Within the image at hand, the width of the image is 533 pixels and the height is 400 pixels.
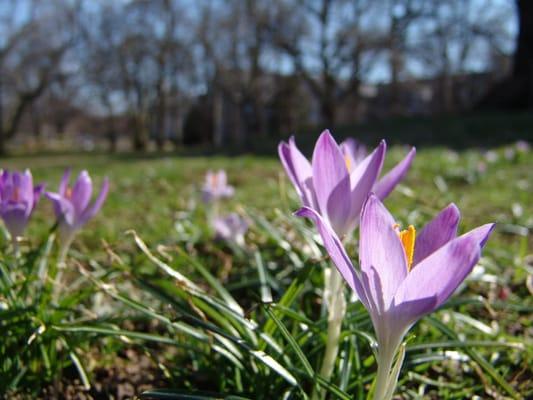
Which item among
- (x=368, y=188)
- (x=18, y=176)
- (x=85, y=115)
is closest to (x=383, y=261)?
(x=368, y=188)

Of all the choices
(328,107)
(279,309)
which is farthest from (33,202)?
(328,107)

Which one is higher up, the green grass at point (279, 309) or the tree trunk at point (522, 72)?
the tree trunk at point (522, 72)

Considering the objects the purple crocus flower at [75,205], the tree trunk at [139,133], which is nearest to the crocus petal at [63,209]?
the purple crocus flower at [75,205]

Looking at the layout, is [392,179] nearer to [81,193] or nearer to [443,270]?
[443,270]

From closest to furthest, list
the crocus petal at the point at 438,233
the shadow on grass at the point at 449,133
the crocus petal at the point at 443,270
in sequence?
the crocus petal at the point at 443,270
the crocus petal at the point at 438,233
the shadow on grass at the point at 449,133

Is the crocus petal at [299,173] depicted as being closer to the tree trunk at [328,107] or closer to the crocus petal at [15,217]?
the crocus petal at [15,217]

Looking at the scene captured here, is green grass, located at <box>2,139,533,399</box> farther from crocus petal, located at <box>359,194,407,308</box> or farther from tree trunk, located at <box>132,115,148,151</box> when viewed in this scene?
tree trunk, located at <box>132,115,148,151</box>

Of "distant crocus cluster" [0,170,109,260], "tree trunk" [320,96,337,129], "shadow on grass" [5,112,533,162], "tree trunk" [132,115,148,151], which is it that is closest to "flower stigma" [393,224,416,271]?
"distant crocus cluster" [0,170,109,260]

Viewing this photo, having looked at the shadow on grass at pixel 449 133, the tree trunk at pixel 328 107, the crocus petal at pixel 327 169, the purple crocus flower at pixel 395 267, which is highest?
the tree trunk at pixel 328 107
